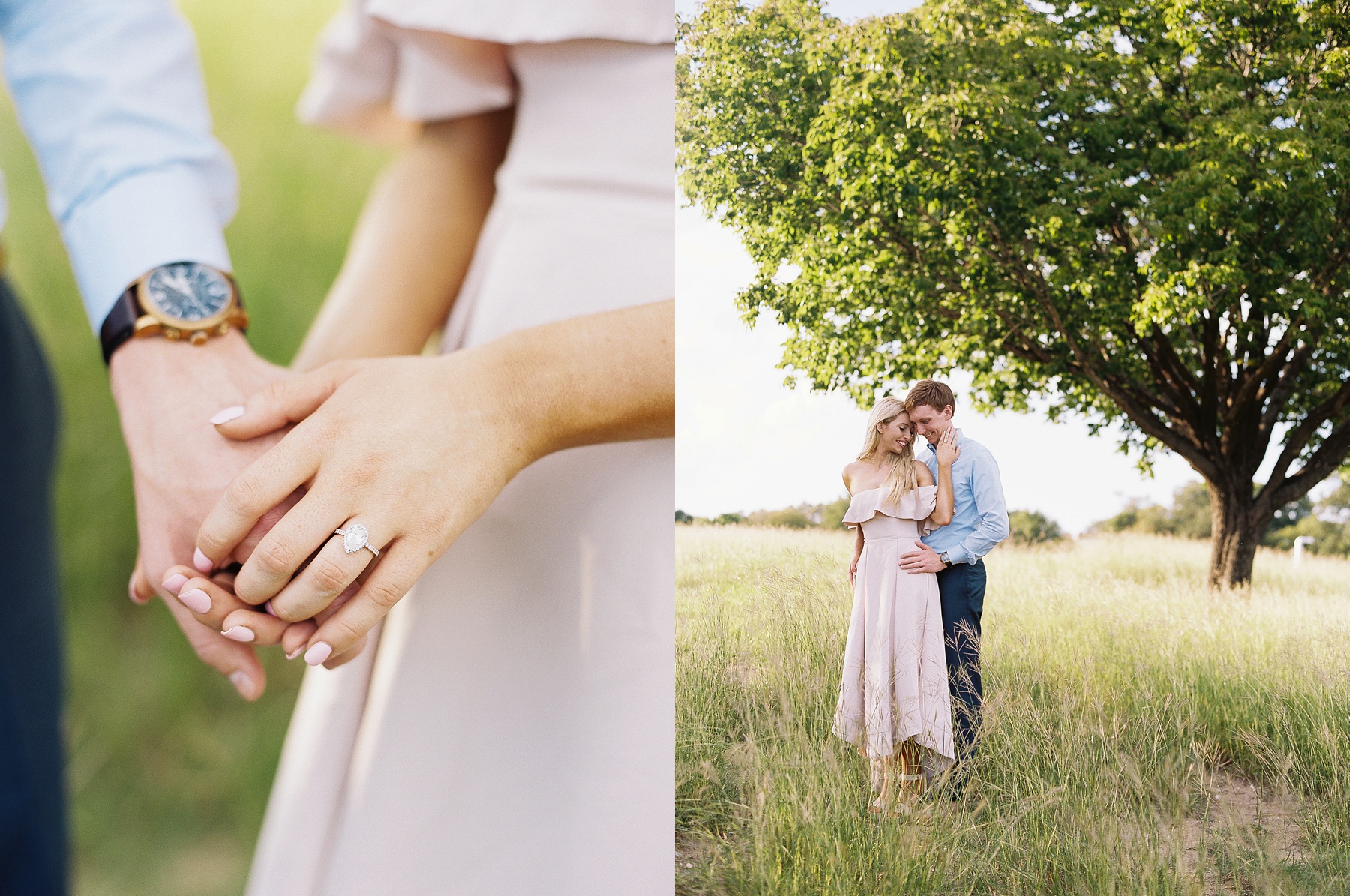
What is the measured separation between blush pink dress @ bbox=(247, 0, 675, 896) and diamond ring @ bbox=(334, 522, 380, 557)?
205mm

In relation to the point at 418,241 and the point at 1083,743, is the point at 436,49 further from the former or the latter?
the point at 1083,743

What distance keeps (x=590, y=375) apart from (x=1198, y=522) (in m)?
0.82

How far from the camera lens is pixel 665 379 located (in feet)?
2.86

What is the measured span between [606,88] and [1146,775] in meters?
1.10

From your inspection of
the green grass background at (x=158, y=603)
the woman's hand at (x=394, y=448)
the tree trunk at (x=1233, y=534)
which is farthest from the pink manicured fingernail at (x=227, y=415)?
the green grass background at (x=158, y=603)

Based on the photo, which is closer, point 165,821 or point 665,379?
point 665,379

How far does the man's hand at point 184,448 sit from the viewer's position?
812 mm

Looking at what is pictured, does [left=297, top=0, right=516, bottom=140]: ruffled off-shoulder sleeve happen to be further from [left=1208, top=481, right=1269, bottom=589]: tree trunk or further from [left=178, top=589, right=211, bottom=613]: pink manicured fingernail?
[left=1208, top=481, right=1269, bottom=589]: tree trunk

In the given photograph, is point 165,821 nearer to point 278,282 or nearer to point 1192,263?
point 278,282

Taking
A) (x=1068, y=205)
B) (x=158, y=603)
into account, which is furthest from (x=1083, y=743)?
(x=158, y=603)

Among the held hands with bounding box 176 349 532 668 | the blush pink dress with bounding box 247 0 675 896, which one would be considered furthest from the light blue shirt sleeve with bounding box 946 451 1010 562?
the held hands with bounding box 176 349 532 668

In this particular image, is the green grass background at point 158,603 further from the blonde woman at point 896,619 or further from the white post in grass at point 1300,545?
the white post in grass at point 1300,545

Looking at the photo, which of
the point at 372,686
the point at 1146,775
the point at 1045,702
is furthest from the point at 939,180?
the point at 372,686

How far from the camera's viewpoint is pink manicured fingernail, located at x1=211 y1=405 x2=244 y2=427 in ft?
2.64
